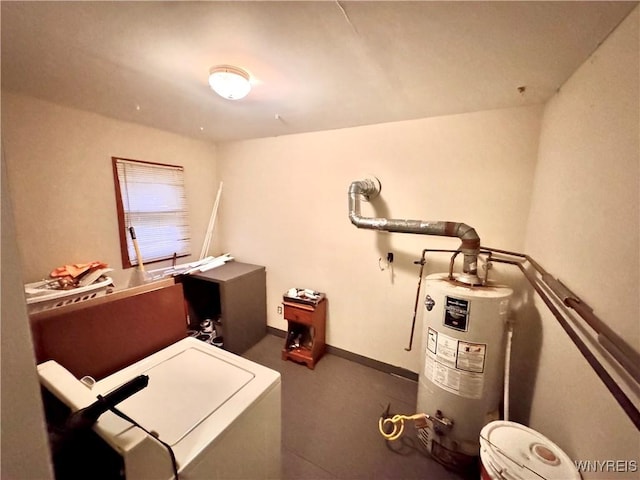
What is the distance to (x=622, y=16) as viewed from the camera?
2.89ft

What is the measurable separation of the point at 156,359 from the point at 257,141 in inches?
90.8

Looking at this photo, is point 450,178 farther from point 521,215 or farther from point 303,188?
point 303,188

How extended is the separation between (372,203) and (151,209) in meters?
2.19

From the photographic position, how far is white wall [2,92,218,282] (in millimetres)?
1743

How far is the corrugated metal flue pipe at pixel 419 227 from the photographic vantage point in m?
1.54

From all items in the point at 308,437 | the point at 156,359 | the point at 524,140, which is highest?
the point at 524,140

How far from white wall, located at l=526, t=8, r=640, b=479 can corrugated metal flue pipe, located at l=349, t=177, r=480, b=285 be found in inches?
14.0

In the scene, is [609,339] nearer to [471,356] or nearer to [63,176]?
[471,356]

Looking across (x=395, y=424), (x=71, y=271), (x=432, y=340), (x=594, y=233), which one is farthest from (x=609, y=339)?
(x=71, y=271)

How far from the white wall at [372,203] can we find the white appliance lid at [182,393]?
1463 millimetres

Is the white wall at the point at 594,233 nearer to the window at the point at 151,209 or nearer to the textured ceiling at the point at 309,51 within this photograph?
the textured ceiling at the point at 309,51

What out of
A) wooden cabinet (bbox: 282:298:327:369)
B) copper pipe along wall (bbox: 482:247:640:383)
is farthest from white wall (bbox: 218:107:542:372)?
copper pipe along wall (bbox: 482:247:640:383)

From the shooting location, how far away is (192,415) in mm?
959

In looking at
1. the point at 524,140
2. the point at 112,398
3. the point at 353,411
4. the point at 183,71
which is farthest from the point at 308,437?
the point at 524,140
